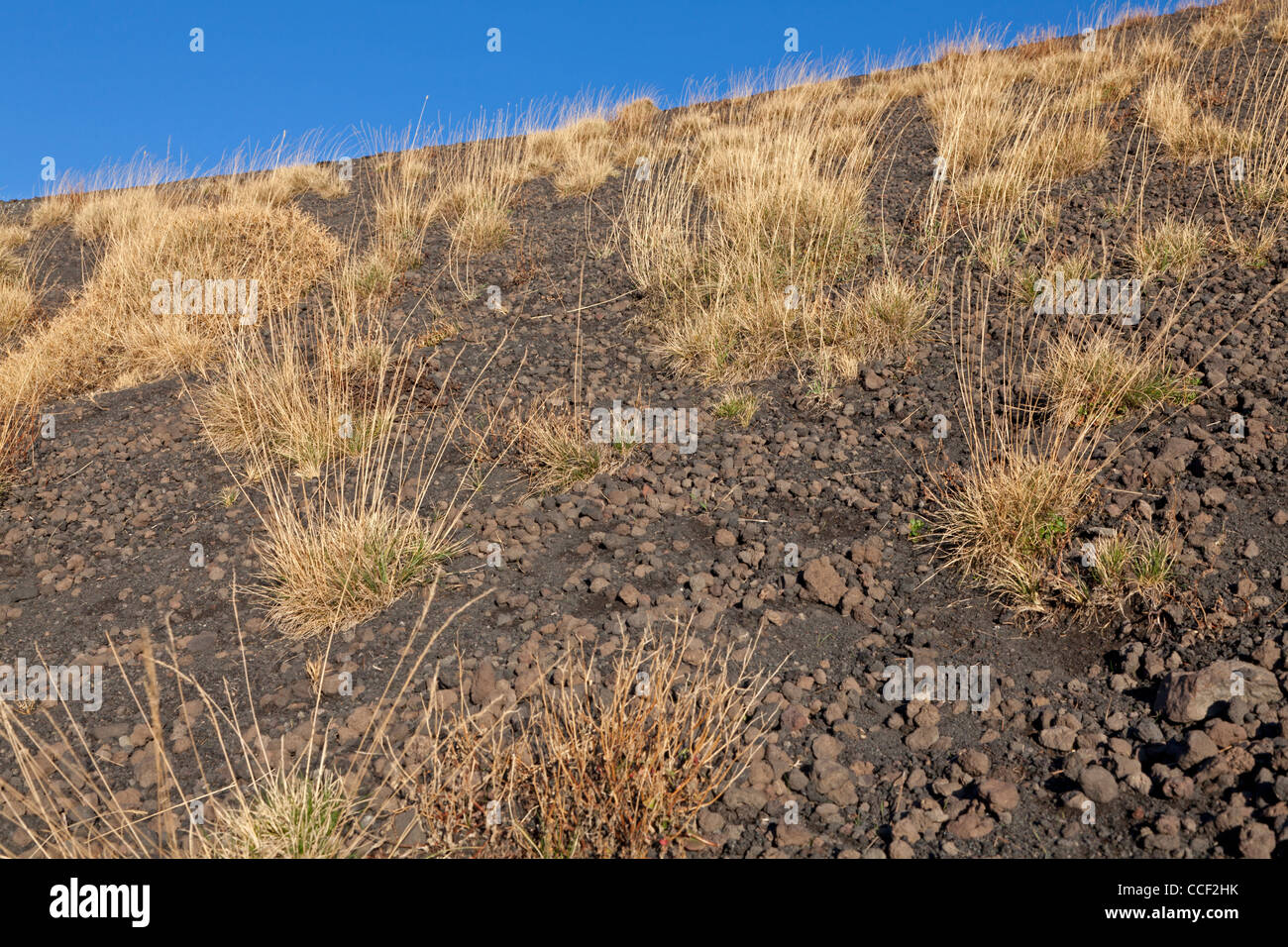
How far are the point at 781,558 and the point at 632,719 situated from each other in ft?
5.12

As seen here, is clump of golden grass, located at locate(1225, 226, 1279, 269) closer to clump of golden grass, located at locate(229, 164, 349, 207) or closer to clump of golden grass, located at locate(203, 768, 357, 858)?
clump of golden grass, located at locate(203, 768, 357, 858)

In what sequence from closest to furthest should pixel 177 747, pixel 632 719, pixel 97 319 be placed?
pixel 632 719 < pixel 177 747 < pixel 97 319

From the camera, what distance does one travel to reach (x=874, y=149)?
30.7 ft

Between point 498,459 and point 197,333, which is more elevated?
point 197,333

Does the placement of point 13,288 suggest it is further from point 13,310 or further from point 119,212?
point 119,212

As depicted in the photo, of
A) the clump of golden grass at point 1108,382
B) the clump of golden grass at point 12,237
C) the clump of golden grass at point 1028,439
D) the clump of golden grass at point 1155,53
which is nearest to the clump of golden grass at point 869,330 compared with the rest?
the clump of golden grass at point 1028,439

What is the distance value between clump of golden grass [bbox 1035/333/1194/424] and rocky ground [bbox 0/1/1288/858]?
0.14 metres

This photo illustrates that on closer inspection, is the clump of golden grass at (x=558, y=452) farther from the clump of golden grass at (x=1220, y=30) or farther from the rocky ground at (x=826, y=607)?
the clump of golden grass at (x=1220, y=30)

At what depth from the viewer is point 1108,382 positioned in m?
4.48

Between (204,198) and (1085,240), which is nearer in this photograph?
(1085,240)

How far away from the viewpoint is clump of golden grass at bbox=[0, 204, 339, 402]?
6809 mm

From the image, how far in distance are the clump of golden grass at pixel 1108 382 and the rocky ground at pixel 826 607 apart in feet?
0.47

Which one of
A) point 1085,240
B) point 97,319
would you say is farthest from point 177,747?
point 1085,240

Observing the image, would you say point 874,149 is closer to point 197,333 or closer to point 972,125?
point 972,125
